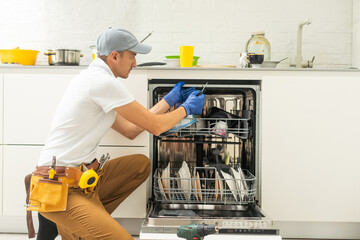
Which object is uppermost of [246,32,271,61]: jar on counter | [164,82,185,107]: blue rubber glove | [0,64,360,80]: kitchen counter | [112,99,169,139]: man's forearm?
[246,32,271,61]: jar on counter

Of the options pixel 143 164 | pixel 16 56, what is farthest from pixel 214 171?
pixel 16 56

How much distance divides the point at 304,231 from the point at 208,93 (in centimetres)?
110

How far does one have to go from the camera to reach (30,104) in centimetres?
222

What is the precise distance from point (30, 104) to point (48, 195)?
0.81 metres

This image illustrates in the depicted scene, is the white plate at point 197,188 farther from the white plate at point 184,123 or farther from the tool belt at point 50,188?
the tool belt at point 50,188

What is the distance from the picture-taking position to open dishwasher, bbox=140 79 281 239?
67.7 inches

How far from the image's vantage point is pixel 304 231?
230 cm

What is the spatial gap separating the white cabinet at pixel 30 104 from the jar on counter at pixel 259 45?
1312 mm

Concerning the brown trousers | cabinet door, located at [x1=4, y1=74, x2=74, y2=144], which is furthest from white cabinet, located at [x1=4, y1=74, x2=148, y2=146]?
the brown trousers

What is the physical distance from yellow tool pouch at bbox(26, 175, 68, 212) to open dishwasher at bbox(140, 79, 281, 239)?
16.1 inches

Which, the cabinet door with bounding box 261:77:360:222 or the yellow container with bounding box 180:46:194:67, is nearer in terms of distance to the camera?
the cabinet door with bounding box 261:77:360:222

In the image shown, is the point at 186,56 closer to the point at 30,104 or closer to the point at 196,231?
the point at 30,104

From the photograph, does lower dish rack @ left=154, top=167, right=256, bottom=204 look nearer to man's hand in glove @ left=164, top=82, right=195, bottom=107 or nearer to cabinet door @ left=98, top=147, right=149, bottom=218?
cabinet door @ left=98, top=147, right=149, bottom=218

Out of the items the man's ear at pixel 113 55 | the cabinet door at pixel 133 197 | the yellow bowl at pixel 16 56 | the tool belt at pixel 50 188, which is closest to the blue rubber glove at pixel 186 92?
the cabinet door at pixel 133 197
